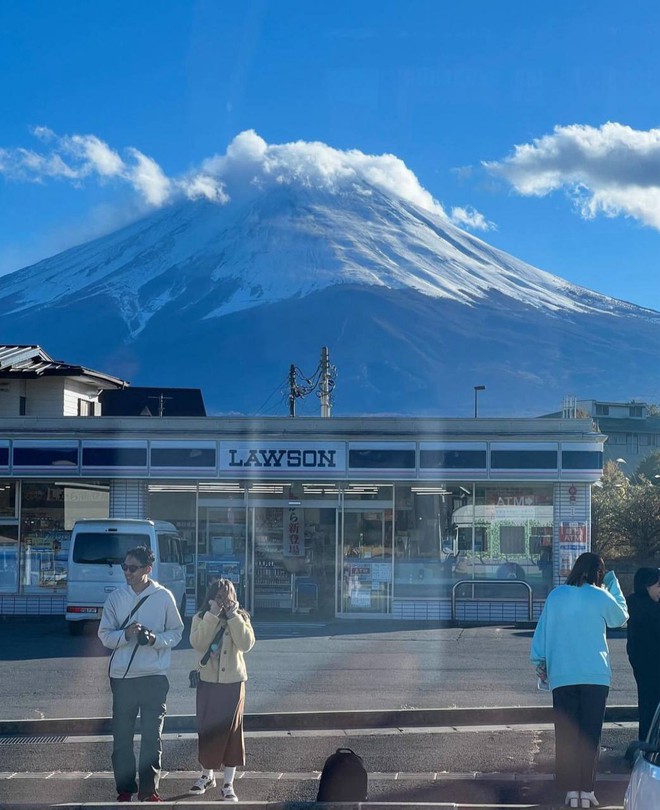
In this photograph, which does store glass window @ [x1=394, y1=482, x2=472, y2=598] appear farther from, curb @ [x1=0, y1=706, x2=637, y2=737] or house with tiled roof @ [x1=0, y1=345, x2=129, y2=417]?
curb @ [x1=0, y1=706, x2=637, y2=737]

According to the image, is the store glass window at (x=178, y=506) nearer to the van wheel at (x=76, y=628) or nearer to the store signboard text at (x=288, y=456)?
the store signboard text at (x=288, y=456)

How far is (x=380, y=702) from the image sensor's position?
37.7 ft

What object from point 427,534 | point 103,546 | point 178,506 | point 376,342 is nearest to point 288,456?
point 178,506

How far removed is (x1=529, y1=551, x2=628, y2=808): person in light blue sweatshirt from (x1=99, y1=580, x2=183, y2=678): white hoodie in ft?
7.82

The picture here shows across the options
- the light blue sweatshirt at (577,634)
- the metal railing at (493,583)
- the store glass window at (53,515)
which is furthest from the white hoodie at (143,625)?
the store glass window at (53,515)

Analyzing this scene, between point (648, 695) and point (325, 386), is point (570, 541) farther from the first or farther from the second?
point (325, 386)

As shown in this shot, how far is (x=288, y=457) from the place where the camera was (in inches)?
862

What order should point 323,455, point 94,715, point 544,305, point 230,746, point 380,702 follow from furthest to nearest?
point 544,305 < point 323,455 < point 380,702 < point 94,715 < point 230,746

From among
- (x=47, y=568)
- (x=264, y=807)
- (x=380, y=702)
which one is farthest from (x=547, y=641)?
(x=47, y=568)

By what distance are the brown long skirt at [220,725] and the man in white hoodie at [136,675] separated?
1.31 feet

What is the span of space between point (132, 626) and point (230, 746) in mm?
1174

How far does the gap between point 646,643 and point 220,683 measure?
3.18 m

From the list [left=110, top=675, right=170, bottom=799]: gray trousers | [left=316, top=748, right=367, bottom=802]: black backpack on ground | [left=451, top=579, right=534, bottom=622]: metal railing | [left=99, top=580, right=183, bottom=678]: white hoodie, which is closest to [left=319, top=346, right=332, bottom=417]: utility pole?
[left=451, top=579, right=534, bottom=622]: metal railing

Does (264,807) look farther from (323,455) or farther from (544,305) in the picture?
(544,305)
